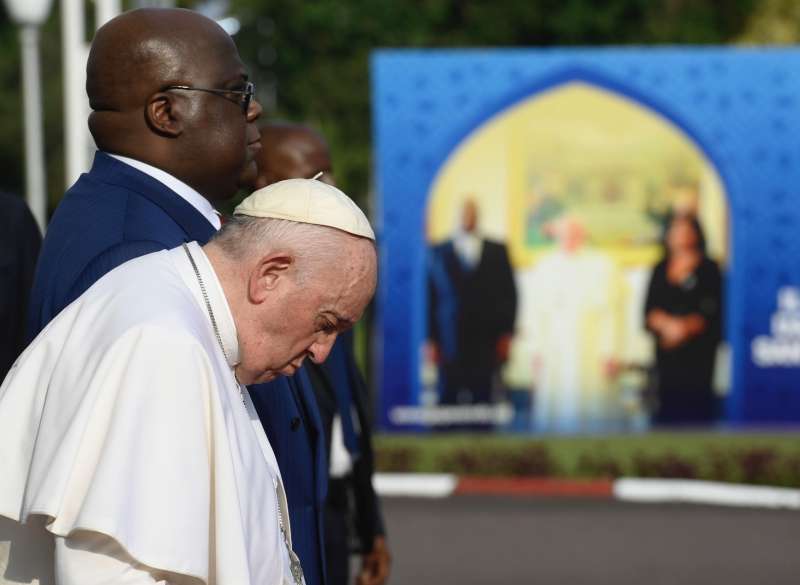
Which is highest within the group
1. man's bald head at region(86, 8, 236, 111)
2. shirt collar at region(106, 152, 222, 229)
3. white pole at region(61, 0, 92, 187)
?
white pole at region(61, 0, 92, 187)

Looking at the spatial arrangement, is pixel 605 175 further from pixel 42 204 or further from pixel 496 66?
pixel 42 204

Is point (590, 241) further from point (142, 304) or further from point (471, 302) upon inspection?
point (142, 304)

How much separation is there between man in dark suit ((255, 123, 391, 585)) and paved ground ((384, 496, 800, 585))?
382 centimetres

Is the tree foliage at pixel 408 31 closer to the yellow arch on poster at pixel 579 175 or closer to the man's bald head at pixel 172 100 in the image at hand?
the yellow arch on poster at pixel 579 175

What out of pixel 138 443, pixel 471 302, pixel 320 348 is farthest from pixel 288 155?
pixel 471 302

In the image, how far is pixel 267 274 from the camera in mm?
2527

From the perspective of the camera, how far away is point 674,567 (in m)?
9.37

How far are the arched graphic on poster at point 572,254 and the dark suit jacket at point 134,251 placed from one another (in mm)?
11271

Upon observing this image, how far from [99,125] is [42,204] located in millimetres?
9195

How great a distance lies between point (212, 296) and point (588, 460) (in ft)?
37.6

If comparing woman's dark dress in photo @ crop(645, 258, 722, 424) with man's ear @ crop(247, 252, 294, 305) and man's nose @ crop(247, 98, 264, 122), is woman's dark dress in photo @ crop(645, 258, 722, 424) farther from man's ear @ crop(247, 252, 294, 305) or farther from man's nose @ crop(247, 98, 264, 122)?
man's ear @ crop(247, 252, 294, 305)

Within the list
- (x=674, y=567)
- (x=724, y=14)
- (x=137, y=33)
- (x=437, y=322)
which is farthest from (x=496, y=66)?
(x=724, y=14)

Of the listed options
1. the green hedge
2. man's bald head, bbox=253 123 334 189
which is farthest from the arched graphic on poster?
man's bald head, bbox=253 123 334 189

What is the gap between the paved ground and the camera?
29.9 ft
